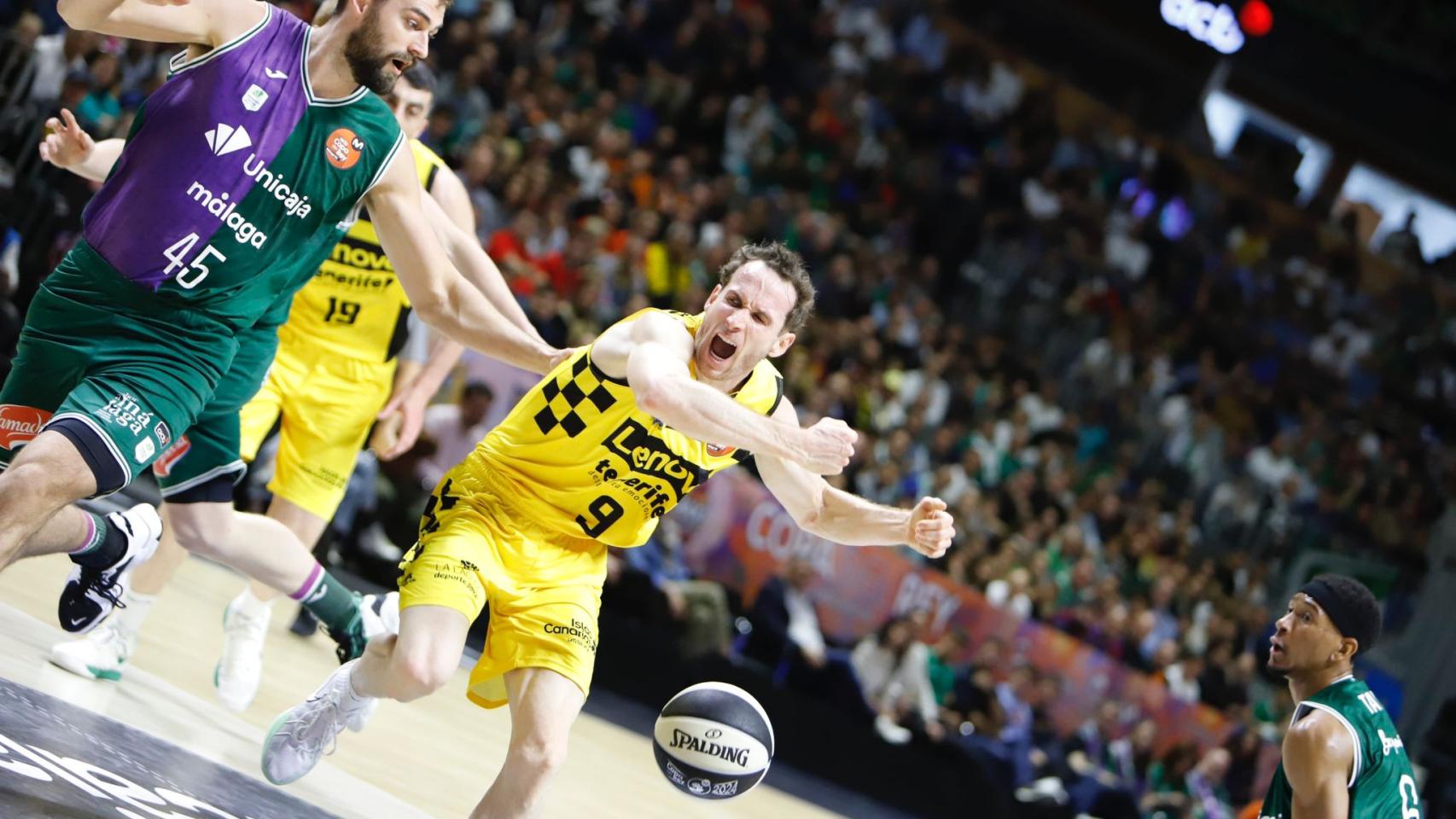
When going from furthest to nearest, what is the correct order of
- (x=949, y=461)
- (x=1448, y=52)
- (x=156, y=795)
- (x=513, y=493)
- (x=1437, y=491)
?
1. (x=1448, y=52)
2. (x=1437, y=491)
3. (x=949, y=461)
4. (x=513, y=493)
5. (x=156, y=795)

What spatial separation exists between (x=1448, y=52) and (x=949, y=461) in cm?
1049

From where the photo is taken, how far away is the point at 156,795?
4.01 m

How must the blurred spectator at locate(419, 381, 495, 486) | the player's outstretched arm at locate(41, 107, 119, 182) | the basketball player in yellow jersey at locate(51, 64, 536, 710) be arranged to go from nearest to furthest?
the player's outstretched arm at locate(41, 107, 119, 182) → the basketball player in yellow jersey at locate(51, 64, 536, 710) → the blurred spectator at locate(419, 381, 495, 486)

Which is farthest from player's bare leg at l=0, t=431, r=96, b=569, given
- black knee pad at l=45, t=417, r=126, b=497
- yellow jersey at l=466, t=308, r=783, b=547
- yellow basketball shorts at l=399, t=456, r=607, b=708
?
yellow jersey at l=466, t=308, r=783, b=547

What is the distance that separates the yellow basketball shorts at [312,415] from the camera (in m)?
6.52

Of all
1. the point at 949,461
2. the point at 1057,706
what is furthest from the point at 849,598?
the point at 949,461

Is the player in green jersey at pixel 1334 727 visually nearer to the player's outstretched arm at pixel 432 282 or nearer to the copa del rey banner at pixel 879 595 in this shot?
the player's outstretched arm at pixel 432 282

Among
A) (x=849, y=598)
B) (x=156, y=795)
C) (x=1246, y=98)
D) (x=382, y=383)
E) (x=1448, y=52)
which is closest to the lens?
(x=156, y=795)

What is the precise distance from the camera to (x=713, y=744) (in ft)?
16.2

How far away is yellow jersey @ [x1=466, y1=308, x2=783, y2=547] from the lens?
4.85 m

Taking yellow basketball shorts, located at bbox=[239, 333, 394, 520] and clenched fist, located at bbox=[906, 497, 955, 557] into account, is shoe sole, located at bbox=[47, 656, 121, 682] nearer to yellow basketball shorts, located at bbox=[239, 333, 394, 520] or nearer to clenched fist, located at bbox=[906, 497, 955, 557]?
yellow basketball shorts, located at bbox=[239, 333, 394, 520]

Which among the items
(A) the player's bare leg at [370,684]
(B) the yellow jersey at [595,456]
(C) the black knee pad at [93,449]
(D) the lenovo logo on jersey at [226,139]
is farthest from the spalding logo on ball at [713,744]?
(D) the lenovo logo on jersey at [226,139]

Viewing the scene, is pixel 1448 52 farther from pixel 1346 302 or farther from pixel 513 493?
pixel 513 493

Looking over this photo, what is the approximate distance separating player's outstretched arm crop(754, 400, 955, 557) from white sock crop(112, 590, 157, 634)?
257 centimetres
